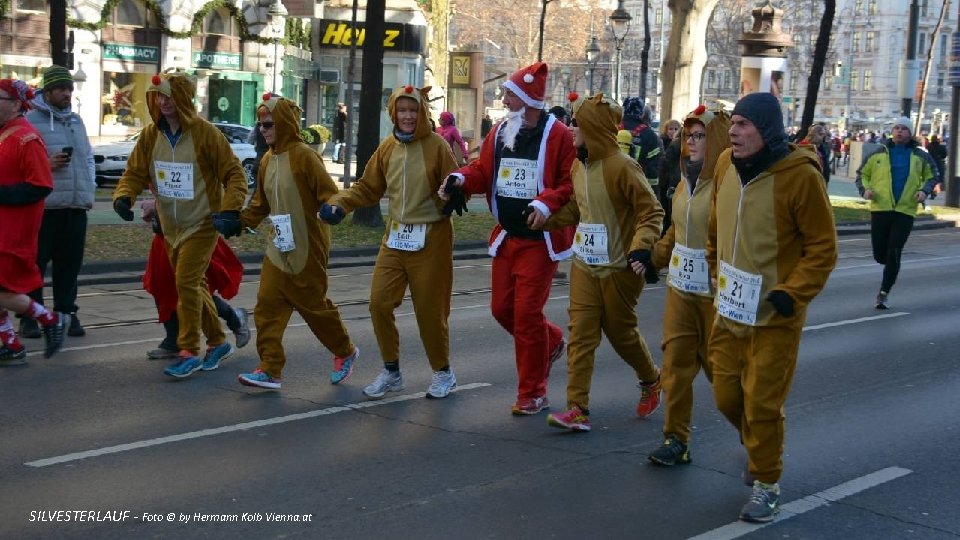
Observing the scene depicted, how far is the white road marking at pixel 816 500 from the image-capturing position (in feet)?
18.8

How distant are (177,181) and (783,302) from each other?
465cm

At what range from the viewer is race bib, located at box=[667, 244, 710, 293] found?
6.70 m

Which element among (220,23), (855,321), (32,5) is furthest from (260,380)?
(220,23)

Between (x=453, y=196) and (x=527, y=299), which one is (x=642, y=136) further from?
(x=527, y=299)

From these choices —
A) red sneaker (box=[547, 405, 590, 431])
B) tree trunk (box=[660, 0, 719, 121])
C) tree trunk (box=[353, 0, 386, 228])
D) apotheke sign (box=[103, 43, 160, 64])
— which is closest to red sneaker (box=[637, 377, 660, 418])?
red sneaker (box=[547, 405, 590, 431])

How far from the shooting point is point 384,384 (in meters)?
8.38

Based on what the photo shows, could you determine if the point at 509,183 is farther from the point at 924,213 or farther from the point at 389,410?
the point at 924,213

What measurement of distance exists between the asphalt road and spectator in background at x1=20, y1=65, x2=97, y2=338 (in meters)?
0.55

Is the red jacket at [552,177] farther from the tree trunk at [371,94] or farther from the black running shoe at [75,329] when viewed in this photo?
the tree trunk at [371,94]

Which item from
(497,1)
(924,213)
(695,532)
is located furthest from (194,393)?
(497,1)

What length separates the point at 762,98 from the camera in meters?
5.77

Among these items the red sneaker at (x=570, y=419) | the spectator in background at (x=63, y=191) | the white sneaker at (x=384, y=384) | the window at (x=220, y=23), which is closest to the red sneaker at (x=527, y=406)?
the red sneaker at (x=570, y=419)

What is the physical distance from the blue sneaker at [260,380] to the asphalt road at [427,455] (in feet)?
0.19

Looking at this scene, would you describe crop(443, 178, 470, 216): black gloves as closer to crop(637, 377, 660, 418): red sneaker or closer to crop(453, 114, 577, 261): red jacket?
crop(453, 114, 577, 261): red jacket
